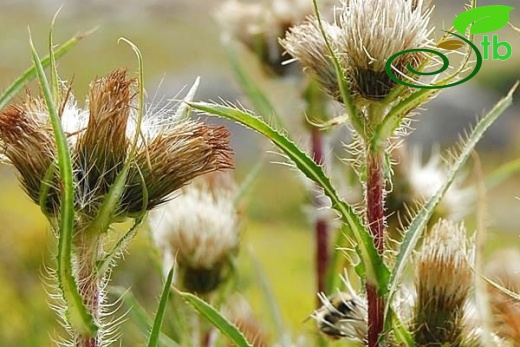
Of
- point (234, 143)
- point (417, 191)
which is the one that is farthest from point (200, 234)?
point (234, 143)

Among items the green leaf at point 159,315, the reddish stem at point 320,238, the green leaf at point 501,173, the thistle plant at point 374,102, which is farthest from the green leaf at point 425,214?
the reddish stem at point 320,238

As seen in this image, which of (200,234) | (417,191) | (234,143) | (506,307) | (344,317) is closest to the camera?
(506,307)

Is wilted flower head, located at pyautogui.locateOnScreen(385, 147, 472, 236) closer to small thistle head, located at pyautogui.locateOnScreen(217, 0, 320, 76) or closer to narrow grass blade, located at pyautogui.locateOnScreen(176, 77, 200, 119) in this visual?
small thistle head, located at pyautogui.locateOnScreen(217, 0, 320, 76)

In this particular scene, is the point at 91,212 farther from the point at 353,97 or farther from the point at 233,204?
the point at 233,204

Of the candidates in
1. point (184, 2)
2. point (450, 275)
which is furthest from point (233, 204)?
point (184, 2)

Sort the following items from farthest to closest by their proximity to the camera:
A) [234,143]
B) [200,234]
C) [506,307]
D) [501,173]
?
[234,143], [200,234], [501,173], [506,307]

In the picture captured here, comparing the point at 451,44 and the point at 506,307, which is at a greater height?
the point at 451,44

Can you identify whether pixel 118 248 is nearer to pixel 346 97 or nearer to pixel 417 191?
pixel 346 97

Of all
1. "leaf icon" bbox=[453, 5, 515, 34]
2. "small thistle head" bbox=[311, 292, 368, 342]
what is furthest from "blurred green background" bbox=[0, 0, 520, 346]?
"small thistle head" bbox=[311, 292, 368, 342]
